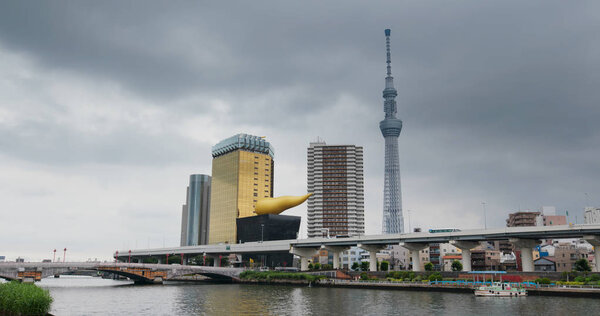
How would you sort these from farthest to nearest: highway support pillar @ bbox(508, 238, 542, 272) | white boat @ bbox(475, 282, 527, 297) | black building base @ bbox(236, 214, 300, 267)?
black building base @ bbox(236, 214, 300, 267)
highway support pillar @ bbox(508, 238, 542, 272)
white boat @ bbox(475, 282, 527, 297)

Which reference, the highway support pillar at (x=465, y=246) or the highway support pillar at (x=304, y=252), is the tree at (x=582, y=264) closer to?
the highway support pillar at (x=465, y=246)

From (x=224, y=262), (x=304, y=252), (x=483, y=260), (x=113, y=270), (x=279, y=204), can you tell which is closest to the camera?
(x=113, y=270)

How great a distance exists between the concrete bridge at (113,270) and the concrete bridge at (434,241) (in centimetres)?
1705

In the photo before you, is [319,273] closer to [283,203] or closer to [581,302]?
[283,203]

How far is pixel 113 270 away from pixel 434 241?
67586 mm

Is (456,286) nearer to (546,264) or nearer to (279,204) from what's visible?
(546,264)

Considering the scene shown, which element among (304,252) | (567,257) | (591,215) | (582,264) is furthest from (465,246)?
(591,215)

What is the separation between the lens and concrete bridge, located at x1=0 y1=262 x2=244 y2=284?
92.9 meters

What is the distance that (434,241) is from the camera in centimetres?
9619

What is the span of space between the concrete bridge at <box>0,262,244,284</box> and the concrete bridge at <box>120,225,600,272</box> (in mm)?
17048

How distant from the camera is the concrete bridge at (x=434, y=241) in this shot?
78.3 m

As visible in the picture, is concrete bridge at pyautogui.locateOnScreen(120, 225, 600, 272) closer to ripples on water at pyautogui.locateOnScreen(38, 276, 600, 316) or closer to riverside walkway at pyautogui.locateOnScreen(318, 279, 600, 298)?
riverside walkway at pyautogui.locateOnScreen(318, 279, 600, 298)

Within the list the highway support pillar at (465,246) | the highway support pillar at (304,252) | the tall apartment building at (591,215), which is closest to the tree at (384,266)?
the highway support pillar at (304,252)

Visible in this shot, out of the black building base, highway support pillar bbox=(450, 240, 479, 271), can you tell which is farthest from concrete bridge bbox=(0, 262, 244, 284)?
highway support pillar bbox=(450, 240, 479, 271)
